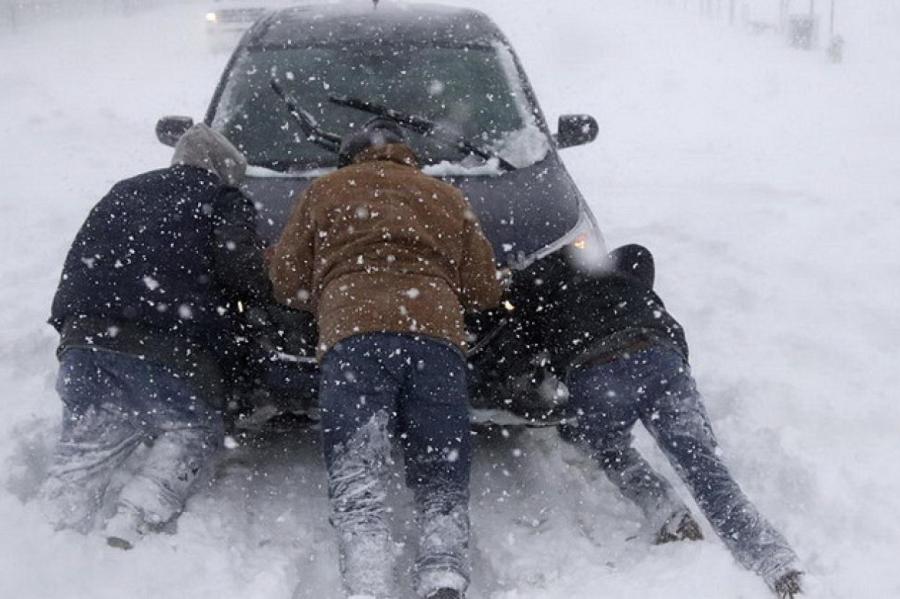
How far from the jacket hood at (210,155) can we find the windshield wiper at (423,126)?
927 mm

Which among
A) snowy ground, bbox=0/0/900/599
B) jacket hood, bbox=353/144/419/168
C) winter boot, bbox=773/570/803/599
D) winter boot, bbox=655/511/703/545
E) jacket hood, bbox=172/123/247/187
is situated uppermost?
jacket hood, bbox=353/144/419/168

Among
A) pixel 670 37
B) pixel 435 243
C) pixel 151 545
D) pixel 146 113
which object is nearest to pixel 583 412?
pixel 435 243

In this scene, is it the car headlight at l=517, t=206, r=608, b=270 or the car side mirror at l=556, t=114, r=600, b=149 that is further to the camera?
the car side mirror at l=556, t=114, r=600, b=149

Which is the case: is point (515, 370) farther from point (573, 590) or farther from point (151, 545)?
point (151, 545)

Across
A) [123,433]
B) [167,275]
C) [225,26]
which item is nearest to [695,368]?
[167,275]

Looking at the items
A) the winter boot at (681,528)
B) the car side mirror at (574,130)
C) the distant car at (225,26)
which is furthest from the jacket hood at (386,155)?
the distant car at (225,26)

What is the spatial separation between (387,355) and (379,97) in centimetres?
230

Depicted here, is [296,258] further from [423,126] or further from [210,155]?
[423,126]

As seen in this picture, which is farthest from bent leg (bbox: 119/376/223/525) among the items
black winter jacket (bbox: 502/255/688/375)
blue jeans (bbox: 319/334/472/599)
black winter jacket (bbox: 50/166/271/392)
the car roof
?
the car roof

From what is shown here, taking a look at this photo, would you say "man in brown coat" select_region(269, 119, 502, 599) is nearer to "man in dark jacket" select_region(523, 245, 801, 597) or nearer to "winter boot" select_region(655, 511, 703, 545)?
"man in dark jacket" select_region(523, 245, 801, 597)

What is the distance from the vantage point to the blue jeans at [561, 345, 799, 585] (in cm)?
Answer: 312

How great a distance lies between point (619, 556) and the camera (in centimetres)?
347

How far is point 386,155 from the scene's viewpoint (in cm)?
352

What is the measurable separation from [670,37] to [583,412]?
70.5 ft
